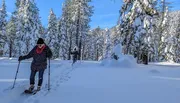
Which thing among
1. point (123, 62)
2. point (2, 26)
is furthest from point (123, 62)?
point (2, 26)

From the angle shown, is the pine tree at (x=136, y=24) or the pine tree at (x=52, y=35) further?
the pine tree at (x=52, y=35)

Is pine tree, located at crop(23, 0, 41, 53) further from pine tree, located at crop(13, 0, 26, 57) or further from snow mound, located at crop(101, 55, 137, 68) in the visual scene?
snow mound, located at crop(101, 55, 137, 68)

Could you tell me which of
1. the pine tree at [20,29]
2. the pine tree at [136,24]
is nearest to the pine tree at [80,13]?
the pine tree at [20,29]

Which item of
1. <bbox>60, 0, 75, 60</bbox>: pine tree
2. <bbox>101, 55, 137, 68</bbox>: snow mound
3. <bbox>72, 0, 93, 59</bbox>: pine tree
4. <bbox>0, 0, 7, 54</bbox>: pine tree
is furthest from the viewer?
<bbox>60, 0, 75, 60</bbox>: pine tree

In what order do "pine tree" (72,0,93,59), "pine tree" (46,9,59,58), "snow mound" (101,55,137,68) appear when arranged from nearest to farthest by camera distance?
"snow mound" (101,55,137,68) → "pine tree" (72,0,93,59) → "pine tree" (46,9,59,58)

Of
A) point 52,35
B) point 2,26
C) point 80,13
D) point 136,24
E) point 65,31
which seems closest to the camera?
point 136,24

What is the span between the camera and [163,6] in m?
49.1

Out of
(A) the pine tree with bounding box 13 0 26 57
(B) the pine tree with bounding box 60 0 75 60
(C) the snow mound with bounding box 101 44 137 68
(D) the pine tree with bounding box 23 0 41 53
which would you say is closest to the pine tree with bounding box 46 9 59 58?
(B) the pine tree with bounding box 60 0 75 60

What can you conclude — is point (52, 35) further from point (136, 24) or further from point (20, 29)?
point (136, 24)

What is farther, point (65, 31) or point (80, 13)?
point (65, 31)

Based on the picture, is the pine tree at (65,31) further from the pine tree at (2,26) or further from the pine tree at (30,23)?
the pine tree at (2,26)

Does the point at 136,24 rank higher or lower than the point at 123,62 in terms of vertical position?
higher

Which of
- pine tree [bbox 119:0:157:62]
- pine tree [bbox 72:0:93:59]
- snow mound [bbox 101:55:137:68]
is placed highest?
pine tree [bbox 72:0:93:59]

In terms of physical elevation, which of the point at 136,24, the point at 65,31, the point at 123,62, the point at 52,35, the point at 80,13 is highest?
the point at 80,13
